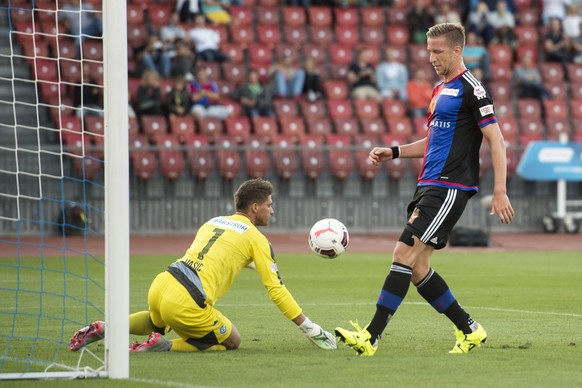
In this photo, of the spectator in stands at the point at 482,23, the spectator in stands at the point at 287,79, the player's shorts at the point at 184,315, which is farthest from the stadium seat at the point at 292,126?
the player's shorts at the point at 184,315

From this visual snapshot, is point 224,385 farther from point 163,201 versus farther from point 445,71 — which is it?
point 163,201

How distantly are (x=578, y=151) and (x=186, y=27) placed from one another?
340 inches

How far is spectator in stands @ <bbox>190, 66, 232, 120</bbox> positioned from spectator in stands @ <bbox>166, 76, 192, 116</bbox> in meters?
0.19

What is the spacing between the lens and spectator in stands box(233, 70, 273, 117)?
22.8m

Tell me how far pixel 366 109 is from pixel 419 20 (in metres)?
3.06

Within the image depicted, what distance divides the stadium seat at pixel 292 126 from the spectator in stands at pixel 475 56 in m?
4.37

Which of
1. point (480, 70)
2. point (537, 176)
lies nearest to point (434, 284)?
point (537, 176)

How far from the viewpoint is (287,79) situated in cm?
2353

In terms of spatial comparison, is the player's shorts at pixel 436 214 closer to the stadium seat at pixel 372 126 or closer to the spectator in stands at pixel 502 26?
the stadium seat at pixel 372 126

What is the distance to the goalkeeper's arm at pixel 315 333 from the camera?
7594 mm

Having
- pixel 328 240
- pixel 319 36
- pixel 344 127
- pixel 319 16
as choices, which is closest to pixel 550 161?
pixel 344 127

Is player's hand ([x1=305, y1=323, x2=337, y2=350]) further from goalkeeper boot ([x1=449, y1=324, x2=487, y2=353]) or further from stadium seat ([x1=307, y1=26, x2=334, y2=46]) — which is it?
stadium seat ([x1=307, y1=26, x2=334, y2=46])

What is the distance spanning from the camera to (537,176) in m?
23.1

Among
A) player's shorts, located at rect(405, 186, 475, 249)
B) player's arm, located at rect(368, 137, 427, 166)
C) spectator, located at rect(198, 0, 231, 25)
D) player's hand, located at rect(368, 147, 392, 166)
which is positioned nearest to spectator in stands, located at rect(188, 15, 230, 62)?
spectator, located at rect(198, 0, 231, 25)
